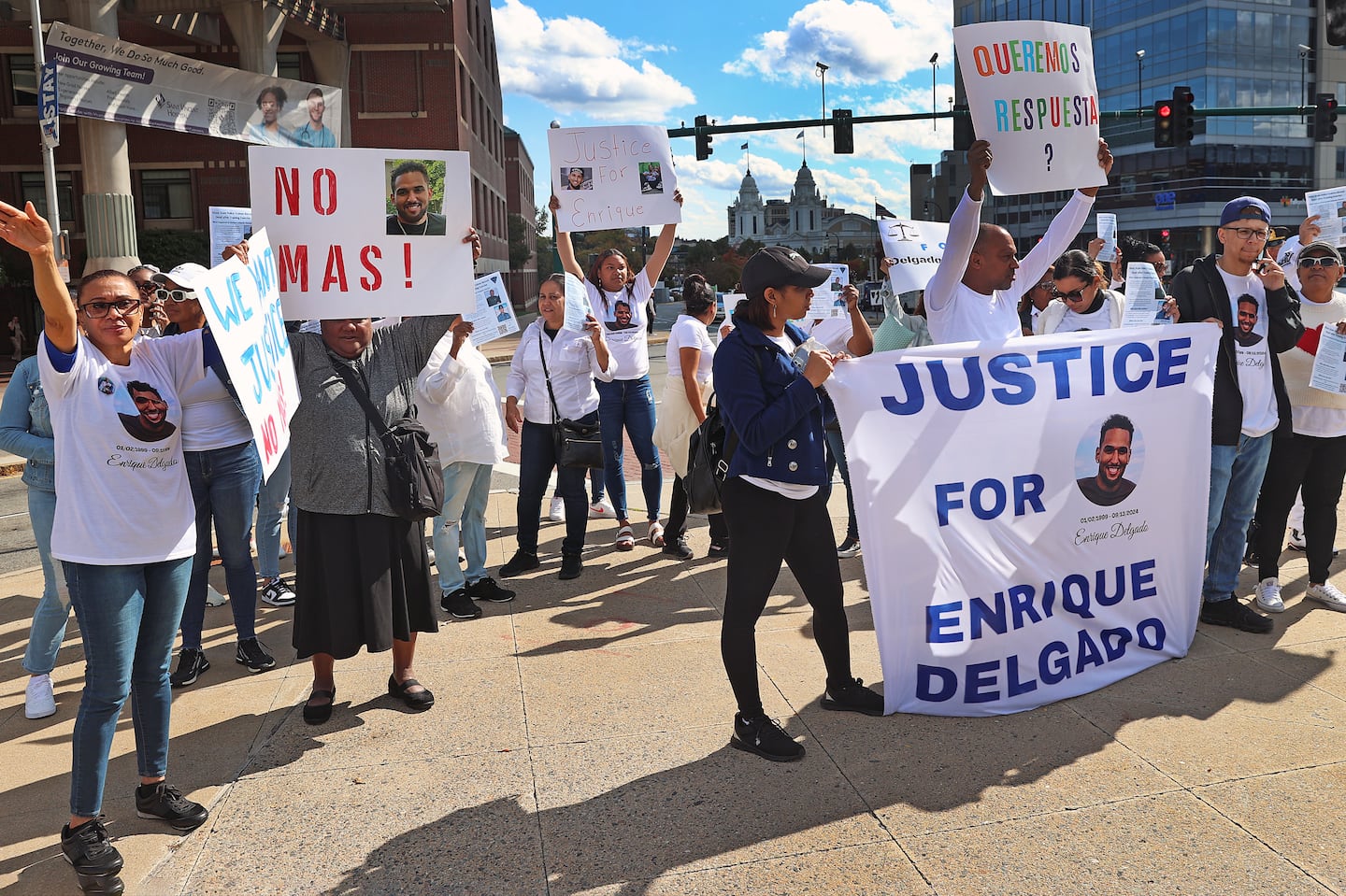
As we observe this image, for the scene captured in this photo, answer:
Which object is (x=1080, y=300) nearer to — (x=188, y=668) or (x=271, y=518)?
(x=271, y=518)

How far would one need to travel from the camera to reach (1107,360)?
14.6 ft

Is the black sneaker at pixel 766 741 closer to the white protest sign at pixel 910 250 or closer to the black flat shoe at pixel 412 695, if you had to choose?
the black flat shoe at pixel 412 695

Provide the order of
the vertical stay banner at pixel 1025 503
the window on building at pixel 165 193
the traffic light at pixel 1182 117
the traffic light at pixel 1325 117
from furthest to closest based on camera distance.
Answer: the window on building at pixel 165 193, the traffic light at pixel 1325 117, the traffic light at pixel 1182 117, the vertical stay banner at pixel 1025 503

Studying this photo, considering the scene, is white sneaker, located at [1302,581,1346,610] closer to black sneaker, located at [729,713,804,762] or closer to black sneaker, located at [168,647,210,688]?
black sneaker, located at [729,713,804,762]

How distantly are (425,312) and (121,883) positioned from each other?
2.40 m

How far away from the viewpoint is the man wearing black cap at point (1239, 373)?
519 cm

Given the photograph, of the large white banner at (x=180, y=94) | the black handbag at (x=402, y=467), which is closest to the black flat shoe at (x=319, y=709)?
the black handbag at (x=402, y=467)

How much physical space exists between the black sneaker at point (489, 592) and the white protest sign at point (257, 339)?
2.43 metres

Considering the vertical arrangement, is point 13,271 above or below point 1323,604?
above

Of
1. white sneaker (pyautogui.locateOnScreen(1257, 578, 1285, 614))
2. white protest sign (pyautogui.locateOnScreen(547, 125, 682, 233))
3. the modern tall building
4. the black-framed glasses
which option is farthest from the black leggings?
the modern tall building

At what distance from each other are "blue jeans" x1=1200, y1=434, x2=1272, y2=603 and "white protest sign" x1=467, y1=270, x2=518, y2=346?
463 cm

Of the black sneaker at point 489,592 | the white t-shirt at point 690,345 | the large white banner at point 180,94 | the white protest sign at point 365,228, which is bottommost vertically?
the black sneaker at point 489,592

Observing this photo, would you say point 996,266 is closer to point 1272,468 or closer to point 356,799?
point 1272,468


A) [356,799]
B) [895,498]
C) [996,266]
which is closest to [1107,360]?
[996,266]
